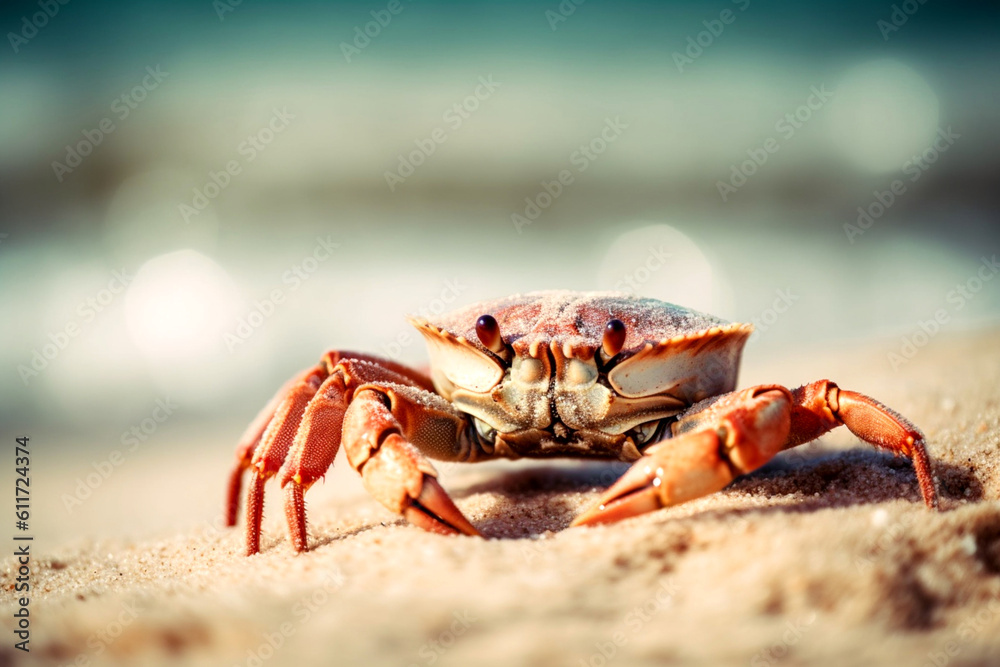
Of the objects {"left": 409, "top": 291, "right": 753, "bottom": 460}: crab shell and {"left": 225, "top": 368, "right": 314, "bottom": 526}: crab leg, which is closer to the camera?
{"left": 409, "top": 291, "right": 753, "bottom": 460}: crab shell

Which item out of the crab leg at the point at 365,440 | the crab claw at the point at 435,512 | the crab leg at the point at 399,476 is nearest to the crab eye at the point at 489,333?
the crab leg at the point at 365,440

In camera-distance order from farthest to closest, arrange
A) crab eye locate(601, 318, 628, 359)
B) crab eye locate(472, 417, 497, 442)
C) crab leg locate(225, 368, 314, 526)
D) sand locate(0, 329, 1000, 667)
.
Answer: crab leg locate(225, 368, 314, 526) → crab eye locate(472, 417, 497, 442) → crab eye locate(601, 318, 628, 359) → sand locate(0, 329, 1000, 667)

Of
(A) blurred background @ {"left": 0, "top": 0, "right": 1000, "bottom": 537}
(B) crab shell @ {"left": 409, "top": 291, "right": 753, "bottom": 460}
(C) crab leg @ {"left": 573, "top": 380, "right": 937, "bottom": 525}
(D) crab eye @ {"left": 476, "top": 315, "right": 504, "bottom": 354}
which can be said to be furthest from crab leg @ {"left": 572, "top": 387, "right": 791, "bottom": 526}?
(A) blurred background @ {"left": 0, "top": 0, "right": 1000, "bottom": 537}

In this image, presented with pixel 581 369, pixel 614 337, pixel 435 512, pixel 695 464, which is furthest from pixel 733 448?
pixel 435 512

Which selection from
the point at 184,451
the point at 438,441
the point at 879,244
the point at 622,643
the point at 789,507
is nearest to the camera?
the point at 622,643

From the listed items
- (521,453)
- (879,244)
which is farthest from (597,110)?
(521,453)

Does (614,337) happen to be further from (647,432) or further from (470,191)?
(470,191)

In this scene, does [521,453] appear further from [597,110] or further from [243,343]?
[597,110]

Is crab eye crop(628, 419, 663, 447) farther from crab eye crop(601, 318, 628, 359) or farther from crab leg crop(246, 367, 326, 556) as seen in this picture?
crab leg crop(246, 367, 326, 556)
